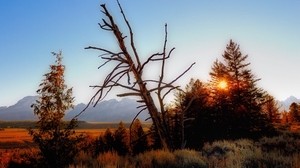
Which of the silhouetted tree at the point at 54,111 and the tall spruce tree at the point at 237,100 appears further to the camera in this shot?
A: the tall spruce tree at the point at 237,100

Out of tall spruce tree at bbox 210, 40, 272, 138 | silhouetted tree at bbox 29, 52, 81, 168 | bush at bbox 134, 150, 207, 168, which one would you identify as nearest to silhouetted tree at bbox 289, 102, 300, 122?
tall spruce tree at bbox 210, 40, 272, 138

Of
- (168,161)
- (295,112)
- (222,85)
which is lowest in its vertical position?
(168,161)

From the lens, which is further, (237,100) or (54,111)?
(237,100)

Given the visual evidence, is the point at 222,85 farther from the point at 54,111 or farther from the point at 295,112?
the point at 295,112

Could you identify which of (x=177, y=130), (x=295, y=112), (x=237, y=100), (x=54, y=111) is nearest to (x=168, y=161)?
(x=177, y=130)

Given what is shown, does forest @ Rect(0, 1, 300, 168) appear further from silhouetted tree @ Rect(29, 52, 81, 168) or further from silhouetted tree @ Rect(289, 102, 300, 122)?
silhouetted tree @ Rect(289, 102, 300, 122)

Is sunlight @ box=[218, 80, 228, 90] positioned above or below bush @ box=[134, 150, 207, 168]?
above

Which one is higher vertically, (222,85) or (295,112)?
(222,85)

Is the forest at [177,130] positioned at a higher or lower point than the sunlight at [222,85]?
lower

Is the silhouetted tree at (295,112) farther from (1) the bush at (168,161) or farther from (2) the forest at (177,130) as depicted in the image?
(1) the bush at (168,161)

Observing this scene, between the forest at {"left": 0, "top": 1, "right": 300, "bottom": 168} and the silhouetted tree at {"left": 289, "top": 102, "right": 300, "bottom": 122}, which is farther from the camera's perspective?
the silhouetted tree at {"left": 289, "top": 102, "right": 300, "bottom": 122}

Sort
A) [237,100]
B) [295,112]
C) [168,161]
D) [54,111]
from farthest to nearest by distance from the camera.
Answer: [295,112], [237,100], [54,111], [168,161]

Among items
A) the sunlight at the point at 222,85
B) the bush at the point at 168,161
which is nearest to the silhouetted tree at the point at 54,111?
the bush at the point at 168,161

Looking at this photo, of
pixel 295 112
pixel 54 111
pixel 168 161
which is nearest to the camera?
pixel 168 161
